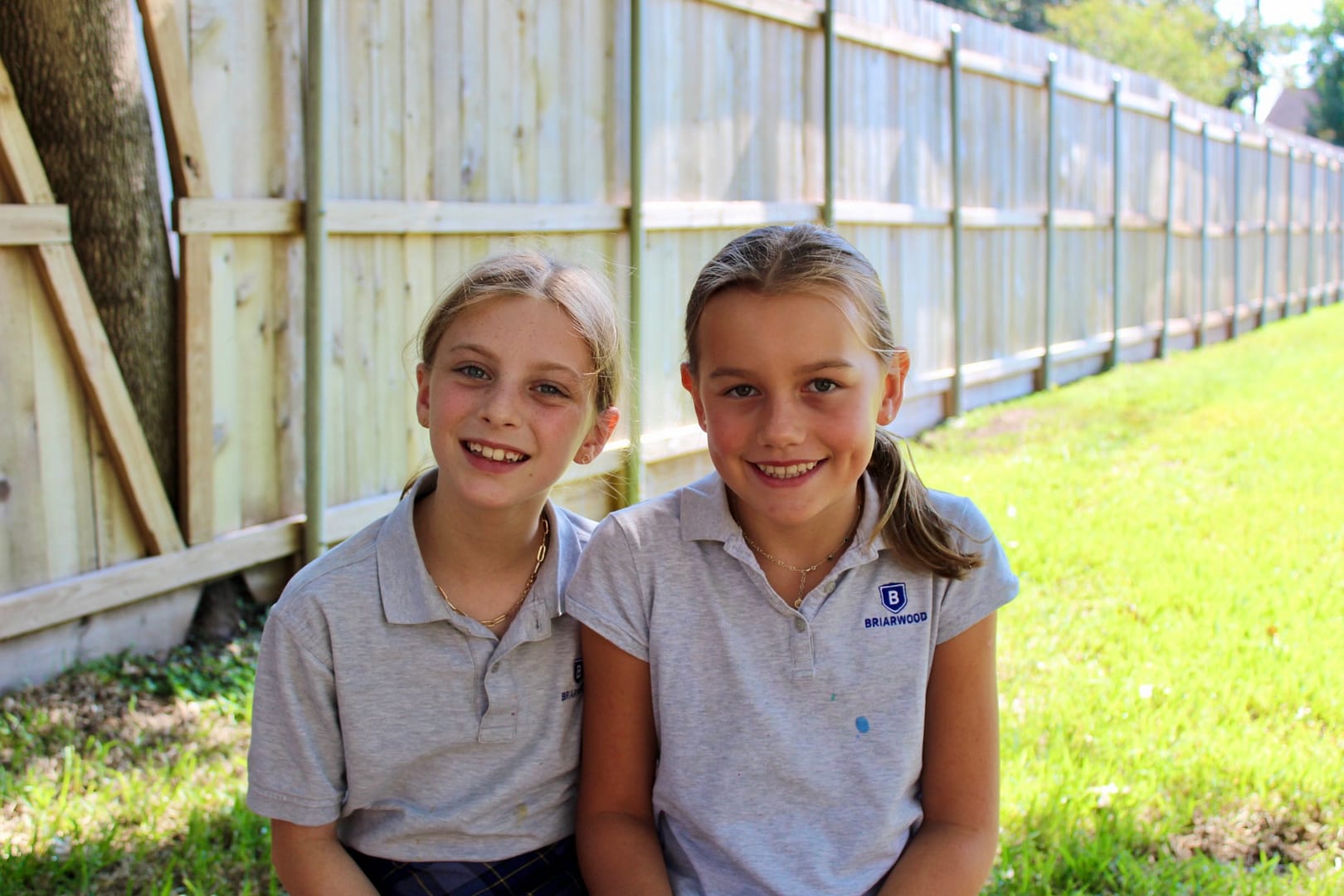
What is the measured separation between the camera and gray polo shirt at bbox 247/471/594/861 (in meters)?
1.95

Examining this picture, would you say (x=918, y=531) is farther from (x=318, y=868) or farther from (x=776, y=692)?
(x=318, y=868)

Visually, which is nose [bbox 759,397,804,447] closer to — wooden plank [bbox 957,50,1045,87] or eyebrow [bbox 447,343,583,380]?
eyebrow [bbox 447,343,583,380]

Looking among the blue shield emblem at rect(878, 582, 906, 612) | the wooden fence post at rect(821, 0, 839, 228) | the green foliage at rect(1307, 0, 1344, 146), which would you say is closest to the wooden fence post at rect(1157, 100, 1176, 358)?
the wooden fence post at rect(821, 0, 839, 228)

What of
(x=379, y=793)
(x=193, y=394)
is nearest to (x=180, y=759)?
(x=193, y=394)

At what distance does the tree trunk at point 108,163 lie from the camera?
3.70 meters

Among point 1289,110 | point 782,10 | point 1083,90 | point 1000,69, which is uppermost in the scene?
point 1289,110

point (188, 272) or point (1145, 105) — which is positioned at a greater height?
point (1145, 105)

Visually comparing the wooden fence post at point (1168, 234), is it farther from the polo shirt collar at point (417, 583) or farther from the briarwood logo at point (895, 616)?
the polo shirt collar at point (417, 583)

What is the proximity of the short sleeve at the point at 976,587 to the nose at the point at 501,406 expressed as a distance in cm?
72

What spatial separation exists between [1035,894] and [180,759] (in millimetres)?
2136

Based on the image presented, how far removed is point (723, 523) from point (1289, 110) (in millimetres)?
64605

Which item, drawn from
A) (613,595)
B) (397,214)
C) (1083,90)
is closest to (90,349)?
(397,214)

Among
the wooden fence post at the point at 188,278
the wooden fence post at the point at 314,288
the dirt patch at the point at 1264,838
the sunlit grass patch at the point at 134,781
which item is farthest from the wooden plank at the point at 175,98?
the dirt patch at the point at 1264,838

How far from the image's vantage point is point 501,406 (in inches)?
79.0
